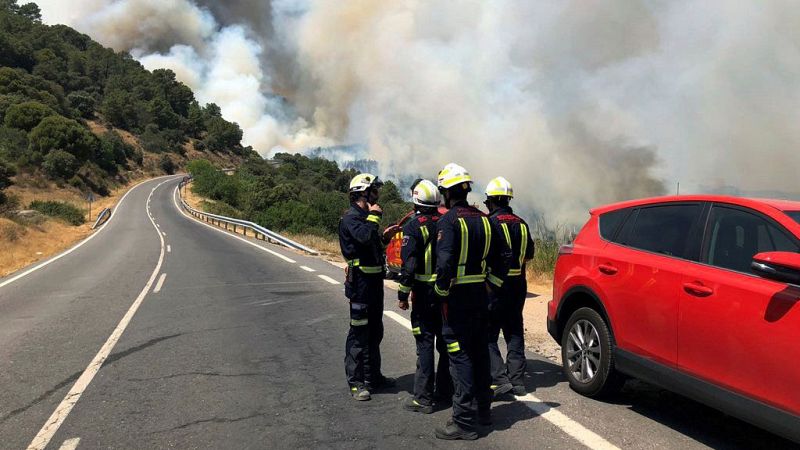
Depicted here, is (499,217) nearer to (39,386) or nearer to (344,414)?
(344,414)

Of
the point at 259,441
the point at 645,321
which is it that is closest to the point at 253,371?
the point at 259,441

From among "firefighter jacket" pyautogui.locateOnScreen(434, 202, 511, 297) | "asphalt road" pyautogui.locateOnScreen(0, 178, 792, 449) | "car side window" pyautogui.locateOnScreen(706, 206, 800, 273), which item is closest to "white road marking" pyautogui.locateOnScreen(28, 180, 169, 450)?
"asphalt road" pyautogui.locateOnScreen(0, 178, 792, 449)

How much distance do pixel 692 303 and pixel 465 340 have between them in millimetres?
1510

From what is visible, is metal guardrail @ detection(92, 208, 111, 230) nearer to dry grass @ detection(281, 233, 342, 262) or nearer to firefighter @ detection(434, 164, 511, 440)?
dry grass @ detection(281, 233, 342, 262)

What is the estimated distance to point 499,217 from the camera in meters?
5.03

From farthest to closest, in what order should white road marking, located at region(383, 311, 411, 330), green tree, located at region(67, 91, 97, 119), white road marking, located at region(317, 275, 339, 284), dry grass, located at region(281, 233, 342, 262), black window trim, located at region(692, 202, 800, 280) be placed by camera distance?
green tree, located at region(67, 91, 97, 119) → dry grass, located at region(281, 233, 342, 262) → white road marking, located at region(317, 275, 339, 284) → white road marking, located at region(383, 311, 411, 330) → black window trim, located at region(692, 202, 800, 280)

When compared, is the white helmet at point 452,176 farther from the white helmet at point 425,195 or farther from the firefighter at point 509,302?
the firefighter at point 509,302

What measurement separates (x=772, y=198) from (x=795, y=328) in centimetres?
137

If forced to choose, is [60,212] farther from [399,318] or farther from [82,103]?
[82,103]

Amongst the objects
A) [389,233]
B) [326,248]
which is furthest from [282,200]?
[389,233]

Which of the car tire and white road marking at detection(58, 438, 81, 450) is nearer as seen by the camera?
white road marking at detection(58, 438, 81, 450)

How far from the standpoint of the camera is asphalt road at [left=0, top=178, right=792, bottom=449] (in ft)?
12.5

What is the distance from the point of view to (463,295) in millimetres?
3807

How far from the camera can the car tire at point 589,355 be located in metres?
4.30
